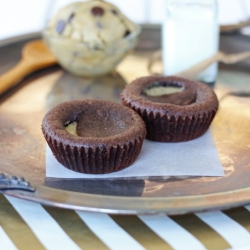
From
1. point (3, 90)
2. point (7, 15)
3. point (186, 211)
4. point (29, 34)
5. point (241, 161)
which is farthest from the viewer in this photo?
point (7, 15)

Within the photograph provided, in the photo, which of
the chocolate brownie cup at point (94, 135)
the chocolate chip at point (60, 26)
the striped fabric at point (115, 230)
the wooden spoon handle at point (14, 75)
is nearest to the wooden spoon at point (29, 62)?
the wooden spoon handle at point (14, 75)

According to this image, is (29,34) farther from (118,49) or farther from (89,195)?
(89,195)

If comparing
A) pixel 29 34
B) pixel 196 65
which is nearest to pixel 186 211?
pixel 196 65

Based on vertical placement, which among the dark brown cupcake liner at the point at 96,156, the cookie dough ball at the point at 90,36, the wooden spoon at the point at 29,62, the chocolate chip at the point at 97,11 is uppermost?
the chocolate chip at the point at 97,11

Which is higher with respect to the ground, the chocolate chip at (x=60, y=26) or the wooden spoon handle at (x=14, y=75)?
the chocolate chip at (x=60, y=26)

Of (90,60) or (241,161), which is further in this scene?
(90,60)

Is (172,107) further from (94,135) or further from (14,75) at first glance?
(14,75)

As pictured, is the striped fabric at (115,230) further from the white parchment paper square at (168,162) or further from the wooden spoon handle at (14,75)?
the wooden spoon handle at (14,75)

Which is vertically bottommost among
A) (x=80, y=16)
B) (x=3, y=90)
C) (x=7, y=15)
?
(x=7, y=15)
